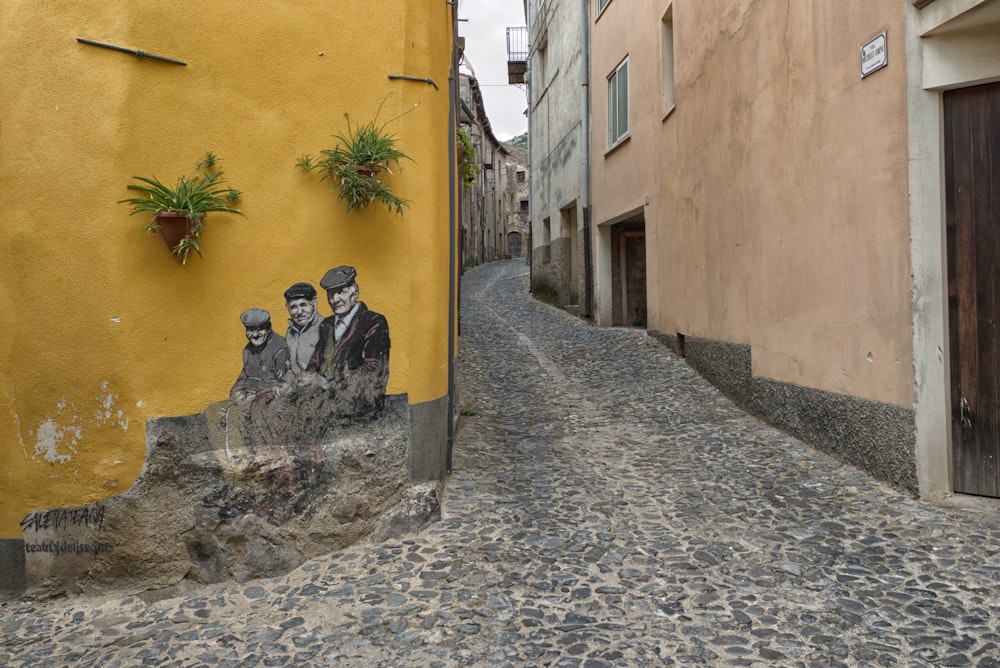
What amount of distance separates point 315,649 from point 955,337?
13.2 ft

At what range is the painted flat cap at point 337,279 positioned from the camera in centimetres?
409

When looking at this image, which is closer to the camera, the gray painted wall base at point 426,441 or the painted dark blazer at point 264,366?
the painted dark blazer at point 264,366

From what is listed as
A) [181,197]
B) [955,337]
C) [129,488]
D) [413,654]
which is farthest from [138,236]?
[955,337]

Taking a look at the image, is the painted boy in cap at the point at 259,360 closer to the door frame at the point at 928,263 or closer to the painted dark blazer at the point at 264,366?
the painted dark blazer at the point at 264,366

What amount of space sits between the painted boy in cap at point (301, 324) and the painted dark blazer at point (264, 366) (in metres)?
0.05

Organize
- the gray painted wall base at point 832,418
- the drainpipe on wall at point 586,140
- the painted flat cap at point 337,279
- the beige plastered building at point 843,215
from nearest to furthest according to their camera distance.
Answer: the painted flat cap at point 337,279 → the beige plastered building at point 843,215 → the gray painted wall base at point 832,418 → the drainpipe on wall at point 586,140

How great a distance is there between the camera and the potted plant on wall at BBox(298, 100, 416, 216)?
3961mm

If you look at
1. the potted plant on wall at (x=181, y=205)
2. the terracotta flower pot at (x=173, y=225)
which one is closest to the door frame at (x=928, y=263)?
the potted plant on wall at (x=181, y=205)

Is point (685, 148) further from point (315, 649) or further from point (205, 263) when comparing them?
point (315, 649)

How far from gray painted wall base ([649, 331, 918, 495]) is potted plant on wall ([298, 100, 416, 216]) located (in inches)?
134

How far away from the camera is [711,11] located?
739cm

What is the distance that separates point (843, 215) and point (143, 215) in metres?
4.53

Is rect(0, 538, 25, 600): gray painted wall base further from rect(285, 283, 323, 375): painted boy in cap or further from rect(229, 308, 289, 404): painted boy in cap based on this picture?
rect(285, 283, 323, 375): painted boy in cap

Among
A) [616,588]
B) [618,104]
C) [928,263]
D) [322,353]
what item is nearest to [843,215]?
[928,263]
